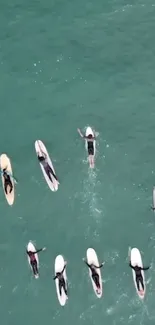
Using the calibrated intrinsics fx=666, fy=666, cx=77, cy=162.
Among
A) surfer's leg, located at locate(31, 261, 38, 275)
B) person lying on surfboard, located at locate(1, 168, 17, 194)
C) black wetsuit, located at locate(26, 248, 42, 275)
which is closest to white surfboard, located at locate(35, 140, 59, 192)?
person lying on surfboard, located at locate(1, 168, 17, 194)

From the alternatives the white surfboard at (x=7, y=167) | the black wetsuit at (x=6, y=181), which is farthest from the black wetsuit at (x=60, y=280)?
the black wetsuit at (x=6, y=181)

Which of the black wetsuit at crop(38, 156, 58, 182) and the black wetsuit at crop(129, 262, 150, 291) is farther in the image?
the black wetsuit at crop(38, 156, 58, 182)

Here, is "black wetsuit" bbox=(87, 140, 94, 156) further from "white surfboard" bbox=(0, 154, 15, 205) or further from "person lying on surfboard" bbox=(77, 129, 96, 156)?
"white surfboard" bbox=(0, 154, 15, 205)

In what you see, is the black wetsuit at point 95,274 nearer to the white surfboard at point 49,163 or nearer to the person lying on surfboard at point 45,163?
the white surfboard at point 49,163

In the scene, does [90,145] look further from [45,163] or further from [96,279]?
[96,279]

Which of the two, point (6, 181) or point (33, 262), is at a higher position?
point (6, 181)

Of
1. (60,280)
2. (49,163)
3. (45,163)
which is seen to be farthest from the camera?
(49,163)

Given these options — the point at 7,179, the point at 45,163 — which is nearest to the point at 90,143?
the point at 45,163

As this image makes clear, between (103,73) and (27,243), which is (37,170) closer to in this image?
(27,243)
